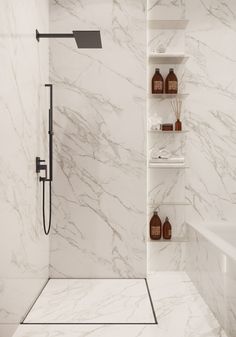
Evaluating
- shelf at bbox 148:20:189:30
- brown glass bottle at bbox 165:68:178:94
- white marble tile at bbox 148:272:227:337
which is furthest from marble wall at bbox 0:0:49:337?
brown glass bottle at bbox 165:68:178:94

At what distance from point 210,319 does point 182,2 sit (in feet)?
8.73

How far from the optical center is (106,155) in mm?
3225

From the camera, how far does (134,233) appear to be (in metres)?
3.23

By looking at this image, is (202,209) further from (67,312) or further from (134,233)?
(67,312)

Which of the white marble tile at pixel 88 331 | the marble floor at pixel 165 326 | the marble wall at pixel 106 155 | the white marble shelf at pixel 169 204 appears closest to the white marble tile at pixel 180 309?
the marble floor at pixel 165 326

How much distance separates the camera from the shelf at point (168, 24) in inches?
130

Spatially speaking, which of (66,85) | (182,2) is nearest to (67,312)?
(66,85)

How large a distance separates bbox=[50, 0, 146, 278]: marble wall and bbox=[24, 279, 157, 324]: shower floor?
0.60ft

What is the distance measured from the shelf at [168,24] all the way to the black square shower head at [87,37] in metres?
1.05

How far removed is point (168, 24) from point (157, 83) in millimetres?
525

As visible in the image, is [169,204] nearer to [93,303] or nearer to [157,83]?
[157,83]

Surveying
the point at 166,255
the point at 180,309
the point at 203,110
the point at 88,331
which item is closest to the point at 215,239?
the point at 180,309

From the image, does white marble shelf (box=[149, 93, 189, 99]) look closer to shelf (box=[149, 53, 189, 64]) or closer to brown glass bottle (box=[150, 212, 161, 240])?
shelf (box=[149, 53, 189, 64])

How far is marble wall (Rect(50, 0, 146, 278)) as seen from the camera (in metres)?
3.22
